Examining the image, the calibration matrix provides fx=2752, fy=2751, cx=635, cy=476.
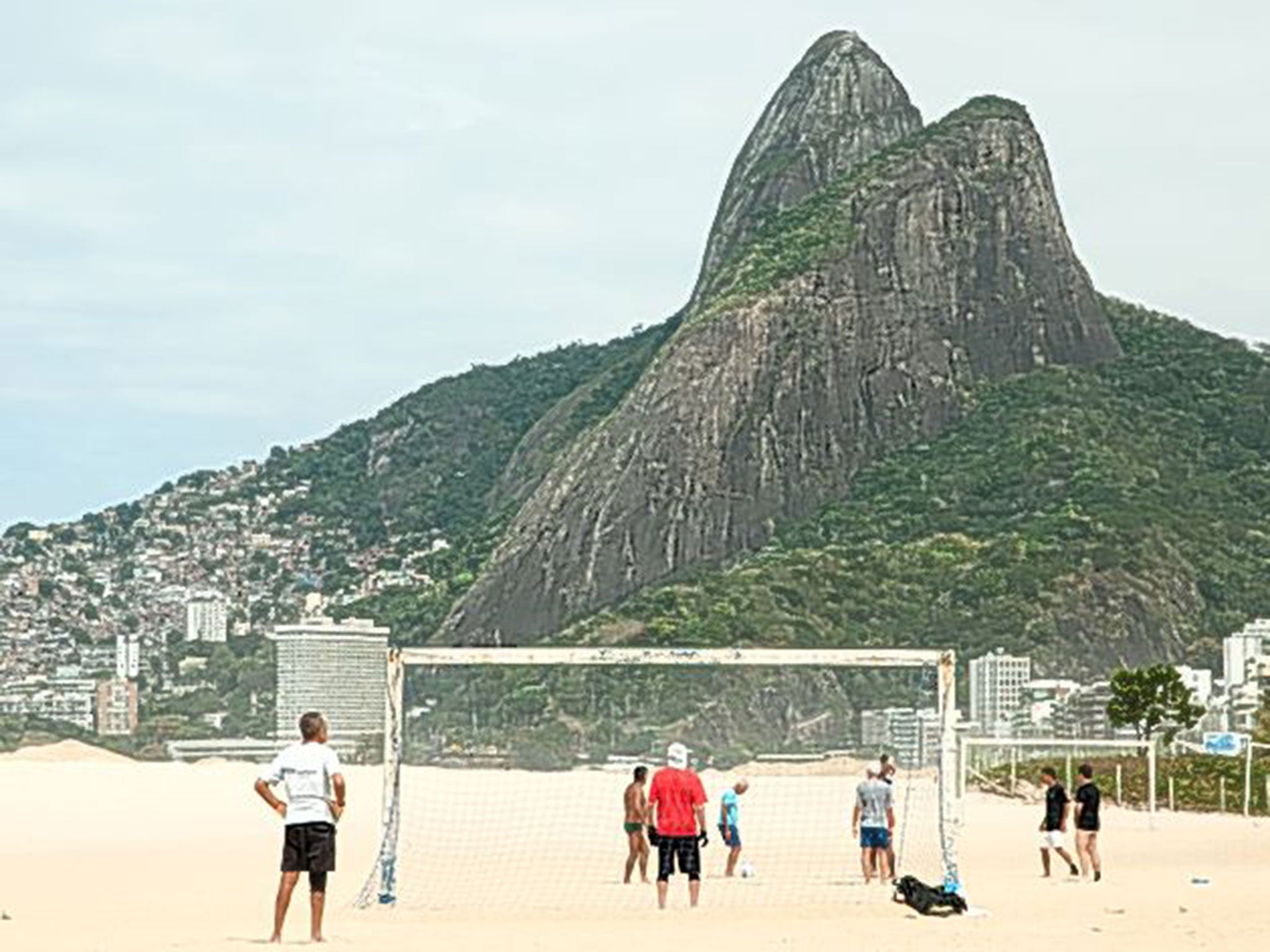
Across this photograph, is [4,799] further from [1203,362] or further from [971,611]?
[1203,362]

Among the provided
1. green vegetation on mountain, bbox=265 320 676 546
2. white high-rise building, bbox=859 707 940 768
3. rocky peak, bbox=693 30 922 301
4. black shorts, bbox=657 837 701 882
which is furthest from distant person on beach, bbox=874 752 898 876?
green vegetation on mountain, bbox=265 320 676 546

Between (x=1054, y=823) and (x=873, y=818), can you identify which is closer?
(x=873, y=818)

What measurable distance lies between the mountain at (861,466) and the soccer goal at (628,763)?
119 ft

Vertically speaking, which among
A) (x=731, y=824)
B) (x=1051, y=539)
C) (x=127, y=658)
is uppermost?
(x=1051, y=539)

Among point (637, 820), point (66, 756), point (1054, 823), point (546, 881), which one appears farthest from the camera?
point (66, 756)

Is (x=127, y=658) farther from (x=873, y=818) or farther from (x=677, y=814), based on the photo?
(x=677, y=814)

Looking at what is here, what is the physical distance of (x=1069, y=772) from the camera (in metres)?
50.9

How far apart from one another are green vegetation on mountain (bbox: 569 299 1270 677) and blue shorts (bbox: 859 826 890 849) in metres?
71.4

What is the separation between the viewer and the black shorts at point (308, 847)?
1736 centimetres

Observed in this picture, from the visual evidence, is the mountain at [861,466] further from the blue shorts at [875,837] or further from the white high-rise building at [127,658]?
the blue shorts at [875,837]

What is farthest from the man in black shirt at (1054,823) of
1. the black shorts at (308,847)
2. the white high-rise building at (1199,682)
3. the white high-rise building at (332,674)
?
the white high-rise building at (332,674)

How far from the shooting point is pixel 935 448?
12725 centimetres

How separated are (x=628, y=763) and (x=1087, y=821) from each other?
17616 mm

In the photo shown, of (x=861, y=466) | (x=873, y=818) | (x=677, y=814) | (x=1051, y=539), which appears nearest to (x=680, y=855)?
(x=677, y=814)
